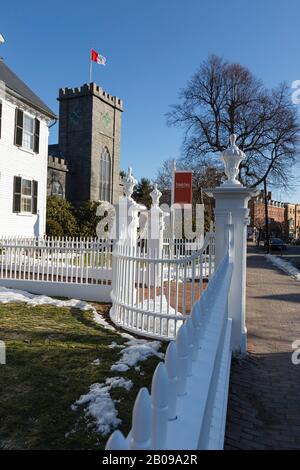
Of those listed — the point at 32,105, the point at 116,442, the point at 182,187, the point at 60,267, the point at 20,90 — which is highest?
the point at 20,90

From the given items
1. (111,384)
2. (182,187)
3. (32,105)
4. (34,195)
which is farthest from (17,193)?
(111,384)

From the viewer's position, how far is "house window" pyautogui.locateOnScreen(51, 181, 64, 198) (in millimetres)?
28780

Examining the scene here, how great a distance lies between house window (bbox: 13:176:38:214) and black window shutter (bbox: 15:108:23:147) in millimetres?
1623

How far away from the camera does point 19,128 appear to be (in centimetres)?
1708

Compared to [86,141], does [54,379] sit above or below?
below

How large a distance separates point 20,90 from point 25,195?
4.86 metres

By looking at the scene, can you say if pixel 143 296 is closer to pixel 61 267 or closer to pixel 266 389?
pixel 266 389

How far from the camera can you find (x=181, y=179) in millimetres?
14359

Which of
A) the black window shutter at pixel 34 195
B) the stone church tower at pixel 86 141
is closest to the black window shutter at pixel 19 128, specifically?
the black window shutter at pixel 34 195

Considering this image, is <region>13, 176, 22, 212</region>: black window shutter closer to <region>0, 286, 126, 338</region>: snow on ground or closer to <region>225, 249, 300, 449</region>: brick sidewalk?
<region>0, 286, 126, 338</region>: snow on ground

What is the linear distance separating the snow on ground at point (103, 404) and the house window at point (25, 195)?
14630 millimetres

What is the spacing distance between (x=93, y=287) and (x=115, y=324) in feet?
8.16
